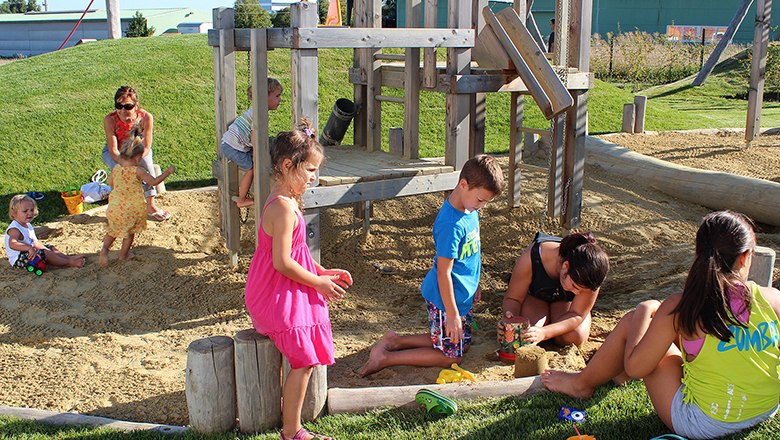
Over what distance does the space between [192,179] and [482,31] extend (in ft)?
14.2

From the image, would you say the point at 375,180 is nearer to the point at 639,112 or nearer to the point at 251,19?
the point at 639,112

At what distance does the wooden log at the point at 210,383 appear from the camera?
3.59 m

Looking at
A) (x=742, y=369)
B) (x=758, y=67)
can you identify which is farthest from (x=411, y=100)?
(x=758, y=67)

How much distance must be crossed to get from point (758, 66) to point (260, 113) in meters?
8.53

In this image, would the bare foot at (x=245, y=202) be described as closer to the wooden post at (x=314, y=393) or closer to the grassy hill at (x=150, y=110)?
the wooden post at (x=314, y=393)

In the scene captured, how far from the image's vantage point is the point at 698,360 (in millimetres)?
3271

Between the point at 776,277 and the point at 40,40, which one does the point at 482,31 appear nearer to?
the point at 776,277

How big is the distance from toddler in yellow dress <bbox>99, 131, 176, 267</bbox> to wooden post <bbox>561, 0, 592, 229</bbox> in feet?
11.8

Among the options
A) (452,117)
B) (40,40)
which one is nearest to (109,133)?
(452,117)

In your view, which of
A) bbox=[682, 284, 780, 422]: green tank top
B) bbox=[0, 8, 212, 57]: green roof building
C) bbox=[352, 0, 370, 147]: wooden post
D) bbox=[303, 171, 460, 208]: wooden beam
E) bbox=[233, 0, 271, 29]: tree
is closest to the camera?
bbox=[682, 284, 780, 422]: green tank top

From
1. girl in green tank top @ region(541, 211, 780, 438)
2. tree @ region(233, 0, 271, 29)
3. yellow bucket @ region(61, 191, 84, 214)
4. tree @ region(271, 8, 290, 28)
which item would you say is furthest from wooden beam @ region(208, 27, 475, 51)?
tree @ region(271, 8, 290, 28)

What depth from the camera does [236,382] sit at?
3648mm

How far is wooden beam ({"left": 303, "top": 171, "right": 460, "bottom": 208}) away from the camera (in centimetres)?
565

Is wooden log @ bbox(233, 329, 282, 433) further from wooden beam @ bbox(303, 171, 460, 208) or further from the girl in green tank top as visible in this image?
wooden beam @ bbox(303, 171, 460, 208)
